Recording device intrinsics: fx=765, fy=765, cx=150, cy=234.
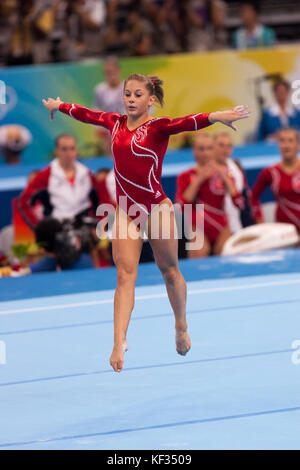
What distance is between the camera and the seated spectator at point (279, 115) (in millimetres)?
9961

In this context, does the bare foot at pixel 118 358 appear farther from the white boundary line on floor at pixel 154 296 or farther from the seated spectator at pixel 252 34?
the seated spectator at pixel 252 34

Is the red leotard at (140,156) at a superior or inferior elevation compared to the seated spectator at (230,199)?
inferior

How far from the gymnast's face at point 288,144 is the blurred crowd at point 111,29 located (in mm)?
4786

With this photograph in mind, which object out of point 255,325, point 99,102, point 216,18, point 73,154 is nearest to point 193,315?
point 255,325

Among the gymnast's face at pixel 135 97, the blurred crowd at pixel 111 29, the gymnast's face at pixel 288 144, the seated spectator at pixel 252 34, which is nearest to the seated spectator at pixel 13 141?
the blurred crowd at pixel 111 29

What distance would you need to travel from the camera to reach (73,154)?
6.67 metres

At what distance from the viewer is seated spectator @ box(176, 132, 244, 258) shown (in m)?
6.48

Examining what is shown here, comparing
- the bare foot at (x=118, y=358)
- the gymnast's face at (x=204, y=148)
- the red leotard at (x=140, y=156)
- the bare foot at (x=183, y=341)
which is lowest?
the bare foot at (x=118, y=358)

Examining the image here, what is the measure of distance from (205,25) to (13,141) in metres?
3.53

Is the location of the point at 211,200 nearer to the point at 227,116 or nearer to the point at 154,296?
the point at 154,296

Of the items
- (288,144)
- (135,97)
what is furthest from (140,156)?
(288,144)

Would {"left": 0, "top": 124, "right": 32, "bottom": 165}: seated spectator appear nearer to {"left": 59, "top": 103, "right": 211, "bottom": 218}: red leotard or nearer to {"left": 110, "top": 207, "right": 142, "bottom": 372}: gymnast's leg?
{"left": 59, "top": 103, "right": 211, "bottom": 218}: red leotard

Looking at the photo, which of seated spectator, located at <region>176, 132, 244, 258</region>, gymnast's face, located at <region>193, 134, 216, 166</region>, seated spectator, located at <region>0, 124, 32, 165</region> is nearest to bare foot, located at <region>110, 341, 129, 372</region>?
seated spectator, located at <region>176, 132, 244, 258</region>

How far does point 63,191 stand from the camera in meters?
6.62
